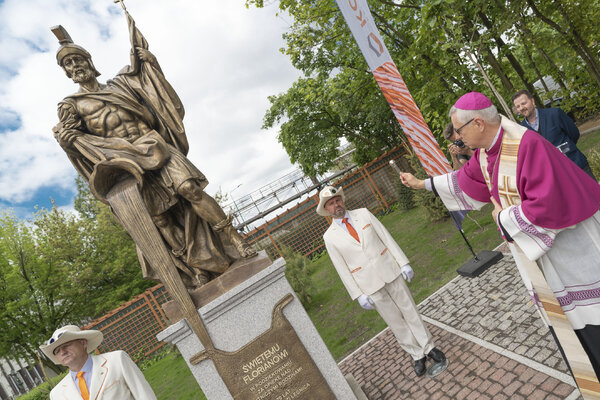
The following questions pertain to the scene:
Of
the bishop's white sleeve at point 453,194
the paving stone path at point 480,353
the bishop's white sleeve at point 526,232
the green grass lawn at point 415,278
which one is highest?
the bishop's white sleeve at point 453,194

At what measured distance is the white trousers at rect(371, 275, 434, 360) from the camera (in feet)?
12.8

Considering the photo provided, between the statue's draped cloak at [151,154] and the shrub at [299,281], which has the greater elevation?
the statue's draped cloak at [151,154]

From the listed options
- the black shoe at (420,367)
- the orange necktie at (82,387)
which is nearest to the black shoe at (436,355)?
the black shoe at (420,367)

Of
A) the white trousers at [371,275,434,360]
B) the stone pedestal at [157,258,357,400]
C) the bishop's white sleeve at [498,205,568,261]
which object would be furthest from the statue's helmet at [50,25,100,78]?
the bishop's white sleeve at [498,205,568,261]

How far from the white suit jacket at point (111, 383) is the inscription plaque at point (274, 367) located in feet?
1.69

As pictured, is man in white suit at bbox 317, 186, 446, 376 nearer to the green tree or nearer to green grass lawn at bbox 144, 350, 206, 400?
green grass lawn at bbox 144, 350, 206, 400

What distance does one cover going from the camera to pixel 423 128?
218 inches

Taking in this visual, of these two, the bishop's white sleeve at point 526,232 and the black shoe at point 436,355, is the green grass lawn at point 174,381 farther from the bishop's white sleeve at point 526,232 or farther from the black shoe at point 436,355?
the bishop's white sleeve at point 526,232

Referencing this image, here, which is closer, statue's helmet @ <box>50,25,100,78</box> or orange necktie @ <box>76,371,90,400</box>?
orange necktie @ <box>76,371,90,400</box>

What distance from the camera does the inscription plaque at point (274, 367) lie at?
332 cm

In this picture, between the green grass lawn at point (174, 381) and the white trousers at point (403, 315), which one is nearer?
the white trousers at point (403, 315)

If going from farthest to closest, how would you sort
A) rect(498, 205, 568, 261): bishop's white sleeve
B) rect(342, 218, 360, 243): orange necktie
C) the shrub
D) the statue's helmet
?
1. the shrub
2. rect(342, 218, 360, 243): orange necktie
3. the statue's helmet
4. rect(498, 205, 568, 261): bishop's white sleeve

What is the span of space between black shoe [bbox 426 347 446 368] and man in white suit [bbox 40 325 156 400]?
9.11 ft

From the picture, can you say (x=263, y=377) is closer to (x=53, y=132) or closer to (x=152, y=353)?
(x=53, y=132)
